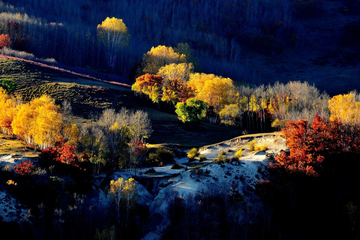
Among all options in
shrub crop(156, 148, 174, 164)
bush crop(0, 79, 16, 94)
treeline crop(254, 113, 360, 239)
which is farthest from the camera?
bush crop(0, 79, 16, 94)

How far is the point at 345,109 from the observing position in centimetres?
7325

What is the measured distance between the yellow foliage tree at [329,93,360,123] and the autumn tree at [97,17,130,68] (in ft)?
296

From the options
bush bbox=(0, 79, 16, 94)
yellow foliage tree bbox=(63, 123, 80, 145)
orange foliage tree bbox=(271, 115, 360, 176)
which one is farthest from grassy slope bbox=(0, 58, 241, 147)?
orange foliage tree bbox=(271, 115, 360, 176)

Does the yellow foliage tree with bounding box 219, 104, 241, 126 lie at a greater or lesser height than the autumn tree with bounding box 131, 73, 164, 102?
lesser

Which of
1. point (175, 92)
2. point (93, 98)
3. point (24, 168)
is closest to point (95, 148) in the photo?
point (24, 168)

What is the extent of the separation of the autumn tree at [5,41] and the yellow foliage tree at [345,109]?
105 m

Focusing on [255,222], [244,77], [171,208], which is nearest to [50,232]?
[171,208]

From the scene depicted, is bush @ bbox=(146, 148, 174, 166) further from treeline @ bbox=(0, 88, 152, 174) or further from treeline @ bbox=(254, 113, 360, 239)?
treeline @ bbox=(254, 113, 360, 239)

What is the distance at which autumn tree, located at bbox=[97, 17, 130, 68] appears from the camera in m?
138

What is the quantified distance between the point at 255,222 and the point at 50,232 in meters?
24.2

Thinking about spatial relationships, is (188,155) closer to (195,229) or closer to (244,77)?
(195,229)

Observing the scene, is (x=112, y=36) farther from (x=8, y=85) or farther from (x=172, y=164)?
(x=172, y=164)

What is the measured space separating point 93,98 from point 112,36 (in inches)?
2485

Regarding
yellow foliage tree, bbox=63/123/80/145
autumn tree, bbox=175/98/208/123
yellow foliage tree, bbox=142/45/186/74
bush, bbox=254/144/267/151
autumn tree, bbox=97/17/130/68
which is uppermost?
autumn tree, bbox=97/17/130/68
